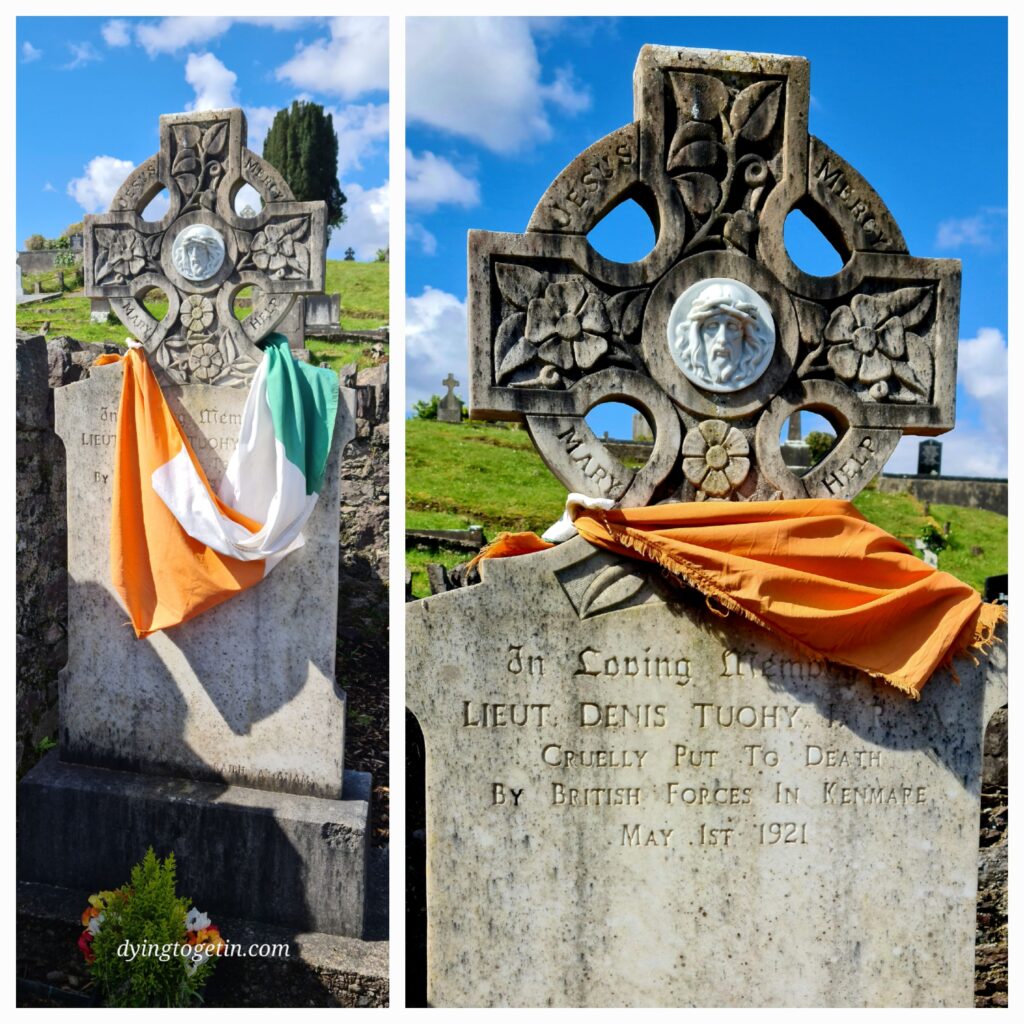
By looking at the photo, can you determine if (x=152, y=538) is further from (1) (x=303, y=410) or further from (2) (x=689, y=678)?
(2) (x=689, y=678)

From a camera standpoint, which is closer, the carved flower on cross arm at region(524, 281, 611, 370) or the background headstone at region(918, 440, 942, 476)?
the carved flower on cross arm at region(524, 281, 611, 370)

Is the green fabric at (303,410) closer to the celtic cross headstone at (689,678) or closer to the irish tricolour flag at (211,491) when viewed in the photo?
the irish tricolour flag at (211,491)

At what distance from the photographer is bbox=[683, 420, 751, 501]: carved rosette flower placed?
3623mm

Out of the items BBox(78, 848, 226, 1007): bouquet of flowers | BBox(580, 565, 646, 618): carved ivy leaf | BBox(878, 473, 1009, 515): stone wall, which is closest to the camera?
BBox(580, 565, 646, 618): carved ivy leaf

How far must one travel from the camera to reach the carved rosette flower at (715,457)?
11.9 ft

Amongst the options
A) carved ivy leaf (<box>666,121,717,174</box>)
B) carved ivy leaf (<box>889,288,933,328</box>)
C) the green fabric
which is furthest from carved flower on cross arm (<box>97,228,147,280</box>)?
carved ivy leaf (<box>889,288,933,328</box>)

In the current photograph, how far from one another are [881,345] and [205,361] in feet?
11.1

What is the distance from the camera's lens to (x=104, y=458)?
17.1ft

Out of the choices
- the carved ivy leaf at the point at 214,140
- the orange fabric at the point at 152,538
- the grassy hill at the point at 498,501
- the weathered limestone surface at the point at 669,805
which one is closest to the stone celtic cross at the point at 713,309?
the weathered limestone surface at the point at 669,805

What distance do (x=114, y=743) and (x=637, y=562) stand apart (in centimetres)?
345

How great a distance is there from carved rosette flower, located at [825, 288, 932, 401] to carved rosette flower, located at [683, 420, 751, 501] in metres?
0.49

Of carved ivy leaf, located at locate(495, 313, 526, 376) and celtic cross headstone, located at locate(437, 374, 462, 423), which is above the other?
celtic cross headstone, located at locate(437, 374, 462, 423)

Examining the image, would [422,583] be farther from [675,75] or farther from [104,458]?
[675,75]

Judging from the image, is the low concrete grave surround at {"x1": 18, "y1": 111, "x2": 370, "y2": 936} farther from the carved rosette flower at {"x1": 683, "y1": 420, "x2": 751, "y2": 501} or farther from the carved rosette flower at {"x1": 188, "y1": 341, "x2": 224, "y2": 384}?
the carved rosette flower at {"x1": 683, "y1": 420, "x2": 751, "y2": 501}
